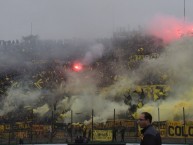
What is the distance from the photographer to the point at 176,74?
2077 inches

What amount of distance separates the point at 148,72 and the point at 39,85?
17.6 metres

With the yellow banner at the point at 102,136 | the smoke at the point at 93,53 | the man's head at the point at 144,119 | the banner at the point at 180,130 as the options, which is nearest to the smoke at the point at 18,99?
the smoke at the point at 93,53

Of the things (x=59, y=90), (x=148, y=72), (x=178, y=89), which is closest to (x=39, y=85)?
(x=59, y=90)

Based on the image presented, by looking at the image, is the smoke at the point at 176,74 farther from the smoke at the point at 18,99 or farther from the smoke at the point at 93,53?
the smoke at the point at 18,99

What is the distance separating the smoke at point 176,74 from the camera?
41159mm

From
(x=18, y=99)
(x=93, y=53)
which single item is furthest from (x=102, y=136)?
(x=93, y=53)

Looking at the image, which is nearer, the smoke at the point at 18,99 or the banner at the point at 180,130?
the banner at the point at 180,130

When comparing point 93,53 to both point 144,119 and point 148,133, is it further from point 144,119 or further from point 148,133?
point 148,133

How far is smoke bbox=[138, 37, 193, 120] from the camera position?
1620 inches

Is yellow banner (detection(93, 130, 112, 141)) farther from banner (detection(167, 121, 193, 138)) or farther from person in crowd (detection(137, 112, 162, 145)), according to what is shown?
person in crowd (detection(137, 112, 162, 145))

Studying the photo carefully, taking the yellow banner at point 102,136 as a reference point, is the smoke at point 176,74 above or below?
above

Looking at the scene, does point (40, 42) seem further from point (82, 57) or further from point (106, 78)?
point (106, 78)

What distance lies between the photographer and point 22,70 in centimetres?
6575

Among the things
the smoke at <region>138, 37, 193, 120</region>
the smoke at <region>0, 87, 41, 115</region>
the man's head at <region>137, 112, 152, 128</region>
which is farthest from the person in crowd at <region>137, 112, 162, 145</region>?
the smoke at <region>0, 87, 41, 115</region>
